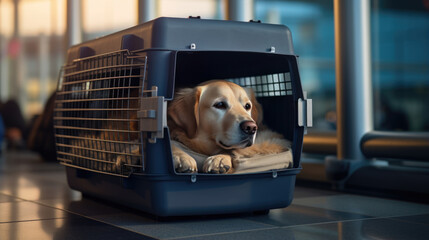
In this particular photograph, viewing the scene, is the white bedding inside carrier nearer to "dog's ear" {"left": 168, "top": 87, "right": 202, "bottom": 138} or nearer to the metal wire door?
"dog's ear" {"left": 168, "top": 87, "right": 202, "bottom": 138}

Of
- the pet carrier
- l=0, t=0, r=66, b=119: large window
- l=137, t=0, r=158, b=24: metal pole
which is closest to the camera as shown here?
the pet carrier

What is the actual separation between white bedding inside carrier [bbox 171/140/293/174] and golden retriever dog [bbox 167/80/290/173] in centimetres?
1

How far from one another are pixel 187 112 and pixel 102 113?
1.18ft

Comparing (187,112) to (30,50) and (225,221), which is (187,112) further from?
(30,50)

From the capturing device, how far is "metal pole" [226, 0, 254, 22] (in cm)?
348

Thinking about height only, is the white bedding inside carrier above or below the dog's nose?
below

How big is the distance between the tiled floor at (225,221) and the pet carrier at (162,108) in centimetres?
6

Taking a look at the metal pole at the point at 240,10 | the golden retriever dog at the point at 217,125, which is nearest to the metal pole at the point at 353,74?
the metal pole at the point at 240,10

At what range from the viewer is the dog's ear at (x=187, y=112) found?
2.08 metres

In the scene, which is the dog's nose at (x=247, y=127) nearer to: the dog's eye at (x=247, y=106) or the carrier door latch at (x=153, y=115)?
the dog's eye at (x=247, y=106)

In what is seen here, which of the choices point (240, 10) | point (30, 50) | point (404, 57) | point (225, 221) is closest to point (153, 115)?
point (225, 221)

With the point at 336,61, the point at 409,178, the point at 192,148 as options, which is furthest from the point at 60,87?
the point at 409,178

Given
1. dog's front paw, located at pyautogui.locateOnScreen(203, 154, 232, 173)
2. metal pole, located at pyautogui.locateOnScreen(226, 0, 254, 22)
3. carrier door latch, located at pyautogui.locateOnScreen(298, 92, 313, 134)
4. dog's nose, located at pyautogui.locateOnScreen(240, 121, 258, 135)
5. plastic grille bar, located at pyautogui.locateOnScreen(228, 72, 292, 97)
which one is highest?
metal pole, located at pyautogui.locateOnScreen(226, 0, 254, 22)

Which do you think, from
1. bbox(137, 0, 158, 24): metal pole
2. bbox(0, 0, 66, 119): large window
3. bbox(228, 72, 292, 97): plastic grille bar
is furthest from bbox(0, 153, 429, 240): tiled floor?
bbox(0, 0, 66, 119): large window
